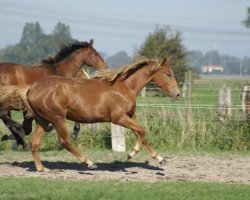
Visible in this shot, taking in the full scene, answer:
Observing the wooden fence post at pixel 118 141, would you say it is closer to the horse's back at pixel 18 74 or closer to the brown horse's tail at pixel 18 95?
the horse's back at pixel 18 74

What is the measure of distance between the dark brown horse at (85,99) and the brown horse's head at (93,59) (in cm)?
375

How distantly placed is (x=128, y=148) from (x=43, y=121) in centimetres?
348

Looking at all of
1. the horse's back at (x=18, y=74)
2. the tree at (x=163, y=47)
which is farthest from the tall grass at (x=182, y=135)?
the tree at (x=163, y=47)

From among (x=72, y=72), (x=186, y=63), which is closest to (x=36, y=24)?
(x=186, y=63)

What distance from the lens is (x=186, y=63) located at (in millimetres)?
39656

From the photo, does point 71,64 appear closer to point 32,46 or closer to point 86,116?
point 86,116

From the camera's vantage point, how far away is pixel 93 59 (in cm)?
1353

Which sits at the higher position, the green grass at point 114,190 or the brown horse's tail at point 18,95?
the brown horse's tail at point 18,95

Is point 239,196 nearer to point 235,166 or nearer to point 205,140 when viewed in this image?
point 235,166

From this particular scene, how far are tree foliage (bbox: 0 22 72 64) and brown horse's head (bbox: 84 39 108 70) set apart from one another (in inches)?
Result: 3871

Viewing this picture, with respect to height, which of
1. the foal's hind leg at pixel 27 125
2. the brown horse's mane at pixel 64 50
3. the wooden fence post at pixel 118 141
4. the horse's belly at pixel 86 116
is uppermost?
the brown horse's mane at pixel 64 50

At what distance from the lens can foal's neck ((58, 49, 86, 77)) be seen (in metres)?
12.9

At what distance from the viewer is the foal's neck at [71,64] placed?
12.9 m

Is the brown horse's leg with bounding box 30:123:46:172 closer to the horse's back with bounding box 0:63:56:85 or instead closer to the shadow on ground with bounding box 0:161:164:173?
the shadow on ground with bounding box 0:161:164:173
